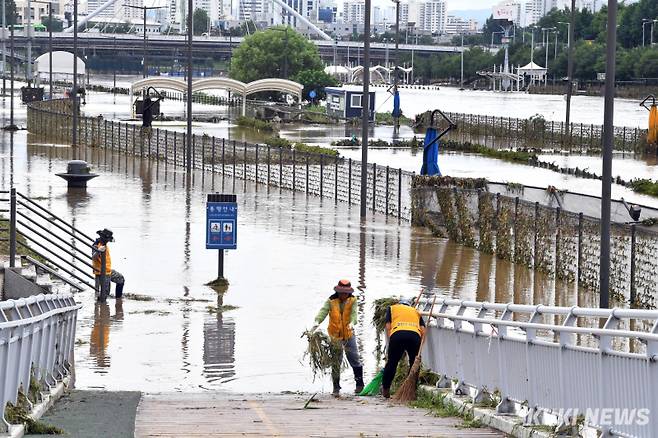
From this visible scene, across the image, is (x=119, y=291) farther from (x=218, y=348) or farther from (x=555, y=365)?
(x=555, y=365)

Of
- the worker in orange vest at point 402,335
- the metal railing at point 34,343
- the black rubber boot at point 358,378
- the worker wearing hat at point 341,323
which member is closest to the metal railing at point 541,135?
the black rubber boot at point 358,378

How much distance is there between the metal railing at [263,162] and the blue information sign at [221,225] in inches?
496

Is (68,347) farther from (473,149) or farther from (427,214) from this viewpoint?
(473,149)

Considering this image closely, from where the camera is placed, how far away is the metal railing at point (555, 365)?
33.1ft

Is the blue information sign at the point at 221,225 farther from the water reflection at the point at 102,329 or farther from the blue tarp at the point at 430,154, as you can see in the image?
the blue tarp at the point at 430,154

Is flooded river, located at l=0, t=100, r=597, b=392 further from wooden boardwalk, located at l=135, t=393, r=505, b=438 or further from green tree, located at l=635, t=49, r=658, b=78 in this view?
green tree, located at l=635, t=49, r=658, b=78

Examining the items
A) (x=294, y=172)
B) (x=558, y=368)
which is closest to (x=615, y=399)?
(x=558, y=368)

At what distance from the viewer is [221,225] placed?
26.9 metres

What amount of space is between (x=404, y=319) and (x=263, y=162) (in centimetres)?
3566

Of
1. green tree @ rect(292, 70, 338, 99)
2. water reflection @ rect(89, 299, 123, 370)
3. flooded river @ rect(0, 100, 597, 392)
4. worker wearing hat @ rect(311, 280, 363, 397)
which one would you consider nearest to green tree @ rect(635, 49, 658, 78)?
green tree @ rect(292, 70, 338, 99)

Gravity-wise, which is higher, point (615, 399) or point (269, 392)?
point (615, 399)

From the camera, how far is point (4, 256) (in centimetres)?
2536

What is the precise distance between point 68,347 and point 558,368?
25.2 ft

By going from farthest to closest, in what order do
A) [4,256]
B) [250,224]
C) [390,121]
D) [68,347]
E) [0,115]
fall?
1. [390,121]
2. [0,115]
3. [250,224]
4. [4,256]
5. [68,347]
